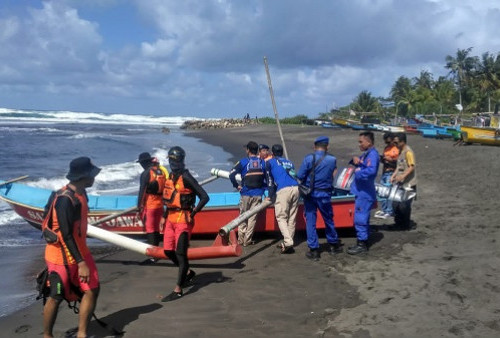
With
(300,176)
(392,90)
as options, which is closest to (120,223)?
(300,176)

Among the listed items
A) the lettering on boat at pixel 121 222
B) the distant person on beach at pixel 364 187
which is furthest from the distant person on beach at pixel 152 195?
the distant person on beach at pixel 364 187

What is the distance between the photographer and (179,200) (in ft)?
18.0

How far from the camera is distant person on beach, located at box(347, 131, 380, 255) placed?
688 cm

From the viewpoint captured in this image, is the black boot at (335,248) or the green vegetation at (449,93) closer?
the black boot at (335,248)

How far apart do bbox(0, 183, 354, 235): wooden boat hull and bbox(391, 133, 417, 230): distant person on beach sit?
1061 mm

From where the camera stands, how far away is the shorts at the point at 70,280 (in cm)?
400

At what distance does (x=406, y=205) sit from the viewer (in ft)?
28.0

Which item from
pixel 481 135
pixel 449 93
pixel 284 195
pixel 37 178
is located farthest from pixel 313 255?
pixel 449 93

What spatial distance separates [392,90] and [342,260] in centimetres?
6858

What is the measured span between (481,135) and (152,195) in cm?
2094

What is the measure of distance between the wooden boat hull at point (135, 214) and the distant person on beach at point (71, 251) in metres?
4.37

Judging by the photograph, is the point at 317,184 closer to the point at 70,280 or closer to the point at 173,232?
the point at 173,232

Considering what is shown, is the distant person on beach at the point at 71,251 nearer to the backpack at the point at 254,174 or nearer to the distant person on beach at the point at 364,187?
the backpack at the point at 254,174

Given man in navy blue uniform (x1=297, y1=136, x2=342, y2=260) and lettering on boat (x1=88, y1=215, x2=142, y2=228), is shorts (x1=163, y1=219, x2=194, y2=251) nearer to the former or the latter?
man in navy blue uniform (x1=297, y1=136, x2=342, y2=260)
